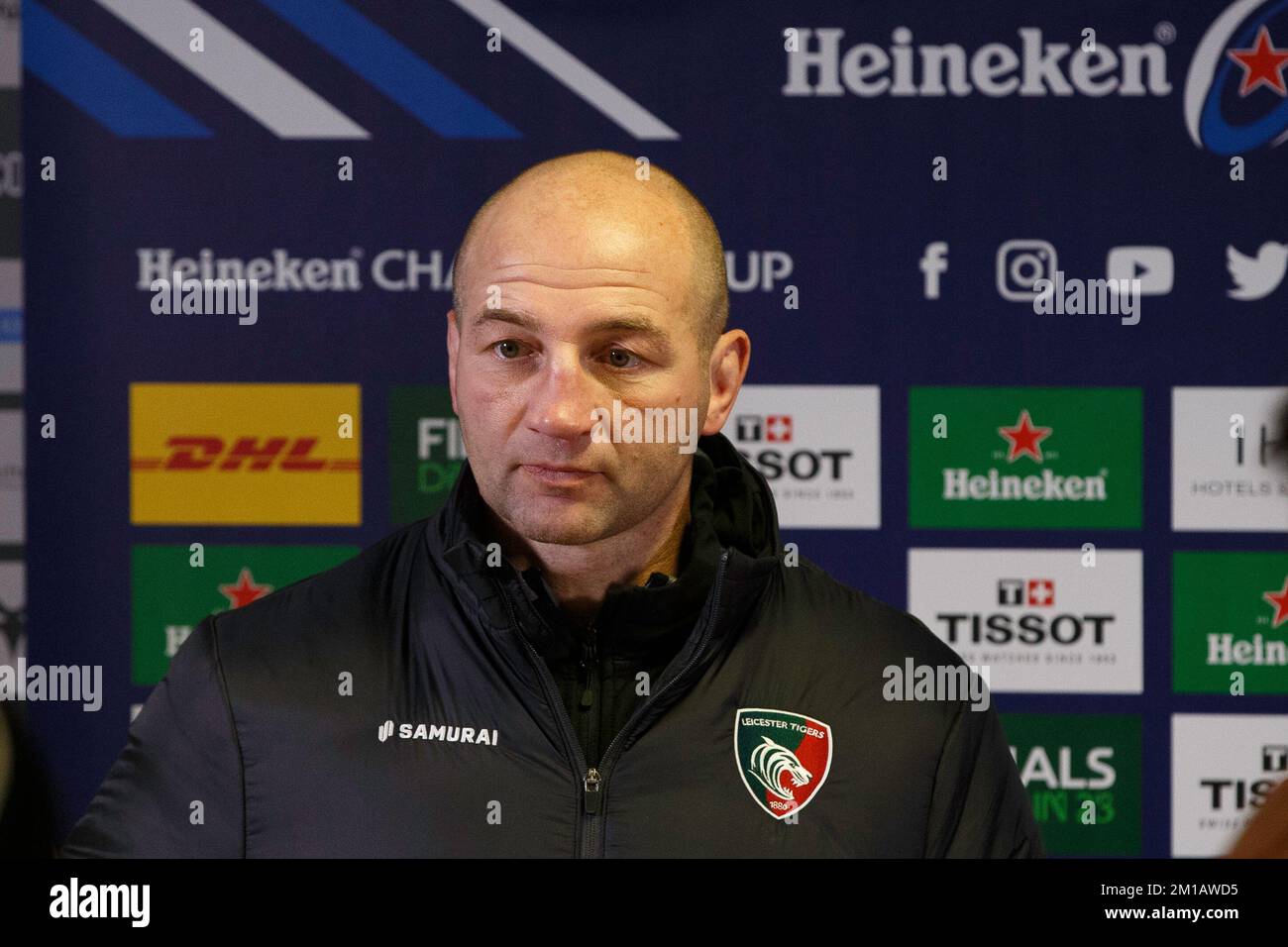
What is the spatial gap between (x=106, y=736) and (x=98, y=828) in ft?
2.36

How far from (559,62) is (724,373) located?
2.65 feet

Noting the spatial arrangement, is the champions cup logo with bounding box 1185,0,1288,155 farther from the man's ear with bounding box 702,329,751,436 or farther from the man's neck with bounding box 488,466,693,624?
the man's neck with bounding box 488,466,693,624

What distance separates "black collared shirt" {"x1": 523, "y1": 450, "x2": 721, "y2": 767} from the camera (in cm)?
120

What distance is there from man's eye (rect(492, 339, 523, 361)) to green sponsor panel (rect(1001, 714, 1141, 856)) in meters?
1.08

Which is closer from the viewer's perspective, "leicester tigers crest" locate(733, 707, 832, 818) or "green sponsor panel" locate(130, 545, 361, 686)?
"leicester tigers crest" locate(733, 707, 832, 818)

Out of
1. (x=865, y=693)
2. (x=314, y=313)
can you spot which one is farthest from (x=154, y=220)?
(x=865, y=693)

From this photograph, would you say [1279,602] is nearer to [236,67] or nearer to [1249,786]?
[1249,786]

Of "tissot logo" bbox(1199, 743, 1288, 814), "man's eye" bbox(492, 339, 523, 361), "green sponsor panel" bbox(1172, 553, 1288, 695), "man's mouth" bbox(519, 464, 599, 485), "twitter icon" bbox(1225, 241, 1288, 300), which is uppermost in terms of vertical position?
"twitter icon" bbox(1225, 241, 1288, 300)

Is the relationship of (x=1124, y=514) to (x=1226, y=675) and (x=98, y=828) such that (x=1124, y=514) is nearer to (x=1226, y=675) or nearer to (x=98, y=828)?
(x=1226, y=675)

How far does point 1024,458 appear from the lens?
1.91m

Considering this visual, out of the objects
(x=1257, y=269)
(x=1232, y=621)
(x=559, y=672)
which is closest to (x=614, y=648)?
(x=559, y=672)

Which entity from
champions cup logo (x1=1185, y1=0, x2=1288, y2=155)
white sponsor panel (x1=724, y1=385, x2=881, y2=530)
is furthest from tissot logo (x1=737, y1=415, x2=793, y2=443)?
champions cup logo (x1=1185, y1=0, x2=1288, y2=155)

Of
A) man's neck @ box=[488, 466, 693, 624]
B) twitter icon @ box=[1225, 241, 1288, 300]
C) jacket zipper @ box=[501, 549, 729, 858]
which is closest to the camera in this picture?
jacket zipper @ box=[501, 549, 729, 858]

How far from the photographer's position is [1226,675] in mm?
1918
